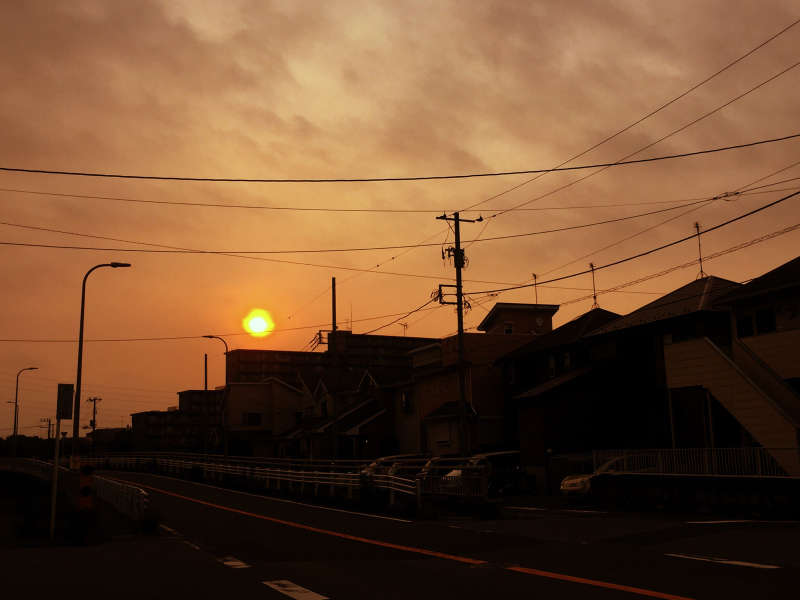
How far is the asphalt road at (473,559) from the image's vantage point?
966 cm

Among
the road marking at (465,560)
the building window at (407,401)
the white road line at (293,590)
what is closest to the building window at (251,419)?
the building window at (407,401)

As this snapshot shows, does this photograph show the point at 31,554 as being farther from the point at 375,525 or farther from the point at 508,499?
the point at 508,499

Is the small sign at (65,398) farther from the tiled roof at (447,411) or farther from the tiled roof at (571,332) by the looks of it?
the tiled roof at (447,411)

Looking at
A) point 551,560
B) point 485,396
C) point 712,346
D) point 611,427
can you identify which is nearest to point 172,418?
point 485,396

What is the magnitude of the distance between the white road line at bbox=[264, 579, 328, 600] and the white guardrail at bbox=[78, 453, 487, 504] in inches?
470

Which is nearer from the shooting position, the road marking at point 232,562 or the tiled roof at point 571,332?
the road marking at point 232,562

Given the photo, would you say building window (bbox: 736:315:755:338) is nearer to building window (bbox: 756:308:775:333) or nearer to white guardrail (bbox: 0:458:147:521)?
building window (bbox: 756:308:775:333)

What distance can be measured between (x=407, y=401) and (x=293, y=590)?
5018 centimetres

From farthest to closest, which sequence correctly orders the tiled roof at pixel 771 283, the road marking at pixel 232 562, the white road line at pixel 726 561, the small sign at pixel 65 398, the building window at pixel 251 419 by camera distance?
the building window at pixel 251 419, the tiled roof at pixel 771 283, the small sign at pixel 65 398, the road marking at pixel 232 562, the white road line at pixel 726 561

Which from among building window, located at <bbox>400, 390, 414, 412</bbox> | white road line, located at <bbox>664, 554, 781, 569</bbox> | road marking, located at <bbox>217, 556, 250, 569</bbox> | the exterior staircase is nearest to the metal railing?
the exterior staircase

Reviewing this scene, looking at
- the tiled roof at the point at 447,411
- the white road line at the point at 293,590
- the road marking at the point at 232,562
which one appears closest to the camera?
the white road line at the point at 293,590

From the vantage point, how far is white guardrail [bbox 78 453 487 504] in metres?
23.3

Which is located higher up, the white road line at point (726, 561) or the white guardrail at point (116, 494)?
the white guardrail at point (116, 494)

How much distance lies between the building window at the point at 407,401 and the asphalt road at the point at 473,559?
38374 millimetres
